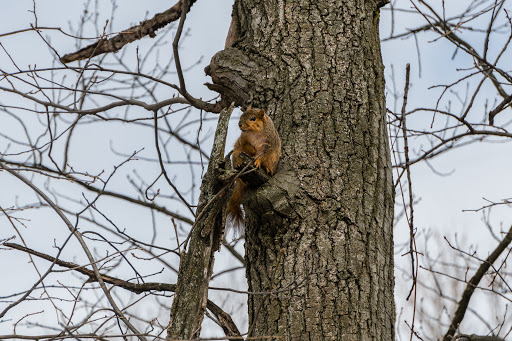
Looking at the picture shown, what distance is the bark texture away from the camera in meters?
2.25

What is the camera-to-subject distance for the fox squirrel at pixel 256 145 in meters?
2.53

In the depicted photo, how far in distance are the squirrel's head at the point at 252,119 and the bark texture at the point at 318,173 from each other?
7 centimetres

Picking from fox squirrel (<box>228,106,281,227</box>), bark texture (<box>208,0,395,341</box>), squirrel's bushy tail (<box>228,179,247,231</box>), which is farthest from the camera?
squirrel's bushy tail (<box>228,179,247,231</box>)

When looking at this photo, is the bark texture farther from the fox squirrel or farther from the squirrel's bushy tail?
the squirrel's bushy tail

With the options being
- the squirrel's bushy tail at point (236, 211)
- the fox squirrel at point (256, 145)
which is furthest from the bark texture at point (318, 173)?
the squirrel's bushy tail at point (236, 211)

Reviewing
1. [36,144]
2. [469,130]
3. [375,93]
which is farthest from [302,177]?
[36,144]

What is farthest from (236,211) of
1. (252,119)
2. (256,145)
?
(252,119)

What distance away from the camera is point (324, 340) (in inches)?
85.0

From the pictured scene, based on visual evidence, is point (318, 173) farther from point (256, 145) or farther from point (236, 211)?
point (236, 211)

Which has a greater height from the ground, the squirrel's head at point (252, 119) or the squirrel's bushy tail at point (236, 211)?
the squirrel's head at point (252, 119)

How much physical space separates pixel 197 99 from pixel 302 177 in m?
0.71

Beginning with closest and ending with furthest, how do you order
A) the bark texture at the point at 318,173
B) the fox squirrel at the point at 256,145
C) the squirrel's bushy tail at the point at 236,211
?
the bark texture at the point at 318,173 < the fox squirrel at the point at 256,145 < the squirrel's bushy tail at the point at 236,211

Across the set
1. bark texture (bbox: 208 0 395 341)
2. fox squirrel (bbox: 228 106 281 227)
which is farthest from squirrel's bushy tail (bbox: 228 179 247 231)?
bark texture (bbox: 208 0 395 341)

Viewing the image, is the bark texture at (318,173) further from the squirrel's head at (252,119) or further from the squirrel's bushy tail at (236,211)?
the squirrel's bushy tail at (236,211)
